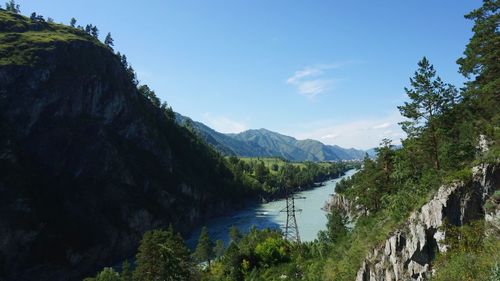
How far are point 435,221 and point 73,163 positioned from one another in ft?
369

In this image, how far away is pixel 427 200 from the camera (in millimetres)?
26016

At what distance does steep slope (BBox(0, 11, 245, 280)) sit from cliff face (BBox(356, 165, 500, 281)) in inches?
3479

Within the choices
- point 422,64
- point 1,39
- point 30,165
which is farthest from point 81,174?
point 422,64

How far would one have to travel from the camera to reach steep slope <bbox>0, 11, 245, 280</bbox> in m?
93.4

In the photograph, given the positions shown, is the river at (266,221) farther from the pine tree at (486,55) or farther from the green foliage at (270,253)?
the pine tree at (486,55)

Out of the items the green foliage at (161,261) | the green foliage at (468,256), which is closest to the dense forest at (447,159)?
the green foliage at (468,256)

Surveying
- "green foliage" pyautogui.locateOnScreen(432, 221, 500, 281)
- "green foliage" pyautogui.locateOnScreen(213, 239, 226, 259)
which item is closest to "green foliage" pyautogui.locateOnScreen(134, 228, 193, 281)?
"green foliage" pyautogui.locateOnScreen(213, 239, 226, 259)

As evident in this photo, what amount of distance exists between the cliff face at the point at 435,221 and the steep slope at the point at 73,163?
8837 centimetres

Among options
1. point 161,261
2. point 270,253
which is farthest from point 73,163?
point 270,253

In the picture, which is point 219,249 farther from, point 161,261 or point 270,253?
point 161,261

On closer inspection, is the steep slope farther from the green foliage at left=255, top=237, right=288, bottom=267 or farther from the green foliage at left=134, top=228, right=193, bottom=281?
the green foliage at left=255, top=237, right=288, bottom=267

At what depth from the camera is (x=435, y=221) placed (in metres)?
24.2

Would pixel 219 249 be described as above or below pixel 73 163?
below

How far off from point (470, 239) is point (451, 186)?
372 centimetres
